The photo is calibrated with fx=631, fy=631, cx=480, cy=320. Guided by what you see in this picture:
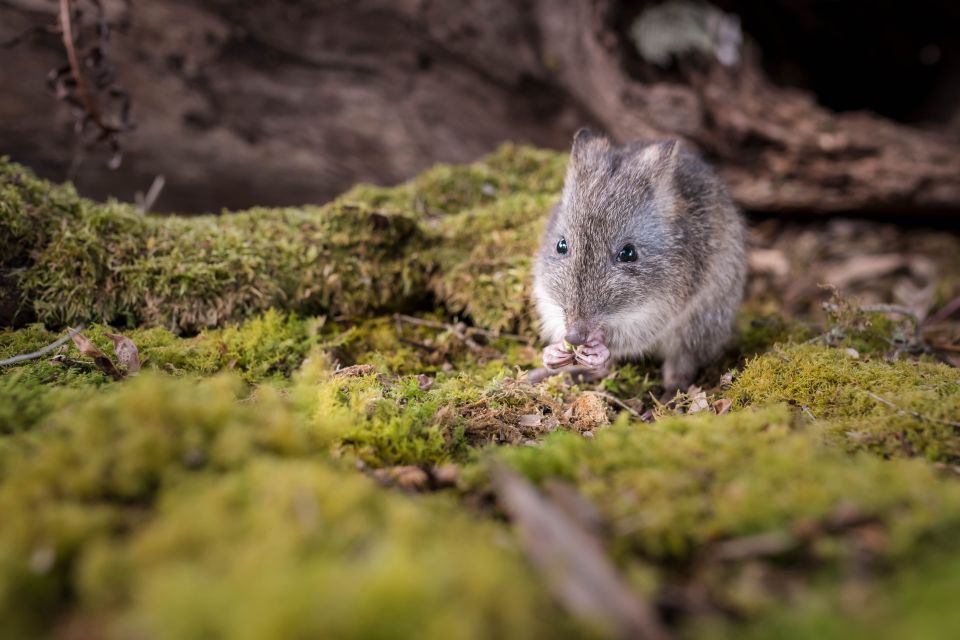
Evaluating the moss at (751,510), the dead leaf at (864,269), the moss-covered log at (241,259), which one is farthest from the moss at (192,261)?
the dead leaf at (864,269)

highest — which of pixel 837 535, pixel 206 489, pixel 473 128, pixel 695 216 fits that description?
pixel 473 128

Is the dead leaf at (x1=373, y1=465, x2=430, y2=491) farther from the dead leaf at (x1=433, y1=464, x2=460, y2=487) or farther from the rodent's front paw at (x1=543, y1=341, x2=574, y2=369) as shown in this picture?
the rodent's front paw at (x1=543, y1=341, x2=574, y2=369)

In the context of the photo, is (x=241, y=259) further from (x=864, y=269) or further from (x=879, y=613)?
(x=864, y=269)

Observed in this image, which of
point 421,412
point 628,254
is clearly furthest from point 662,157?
point 421,412

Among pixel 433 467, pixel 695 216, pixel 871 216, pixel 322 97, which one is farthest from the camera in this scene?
pixel 871 216

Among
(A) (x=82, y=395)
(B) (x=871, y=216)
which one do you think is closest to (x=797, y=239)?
(B) (x=871, y=216)

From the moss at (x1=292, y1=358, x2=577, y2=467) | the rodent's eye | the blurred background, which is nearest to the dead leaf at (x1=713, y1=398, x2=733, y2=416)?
the moss at (x1=292, y1=358, x2=577, y2=467)

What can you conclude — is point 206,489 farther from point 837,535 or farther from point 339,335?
point 339,335
